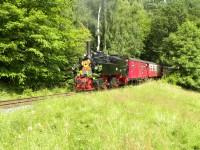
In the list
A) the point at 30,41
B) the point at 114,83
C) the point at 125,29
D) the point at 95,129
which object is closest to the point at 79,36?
the point at 114,83

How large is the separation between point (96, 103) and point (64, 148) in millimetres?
4389

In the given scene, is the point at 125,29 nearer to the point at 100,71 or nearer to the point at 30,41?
the point at 100,71

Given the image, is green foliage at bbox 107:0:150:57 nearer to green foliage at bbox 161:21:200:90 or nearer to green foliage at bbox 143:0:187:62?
green foliage at bbox 143:0:187:62

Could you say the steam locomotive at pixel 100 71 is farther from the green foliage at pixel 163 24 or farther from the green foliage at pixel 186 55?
the green foliage at pixel 163 24

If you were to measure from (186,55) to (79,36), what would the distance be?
20.6m

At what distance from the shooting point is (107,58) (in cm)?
2600

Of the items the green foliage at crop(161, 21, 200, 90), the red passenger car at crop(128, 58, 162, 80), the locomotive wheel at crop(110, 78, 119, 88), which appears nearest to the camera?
the locomotive wheel at crop(110, 78, 119, 88)

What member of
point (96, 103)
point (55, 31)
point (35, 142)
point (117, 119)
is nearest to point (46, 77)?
point (55, 31)

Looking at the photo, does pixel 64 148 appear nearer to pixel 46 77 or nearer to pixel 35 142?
pixel 35 142

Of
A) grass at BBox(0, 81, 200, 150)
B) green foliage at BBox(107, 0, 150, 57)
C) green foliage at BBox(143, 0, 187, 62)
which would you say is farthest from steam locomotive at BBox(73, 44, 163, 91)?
green foliage at BBox(143, 0, 187, 62)

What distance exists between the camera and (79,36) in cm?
2931

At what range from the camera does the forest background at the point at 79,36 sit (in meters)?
22.6

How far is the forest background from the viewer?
22.6 m

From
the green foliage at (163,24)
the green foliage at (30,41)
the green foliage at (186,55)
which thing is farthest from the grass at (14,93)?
the green foliage at (163,24)
